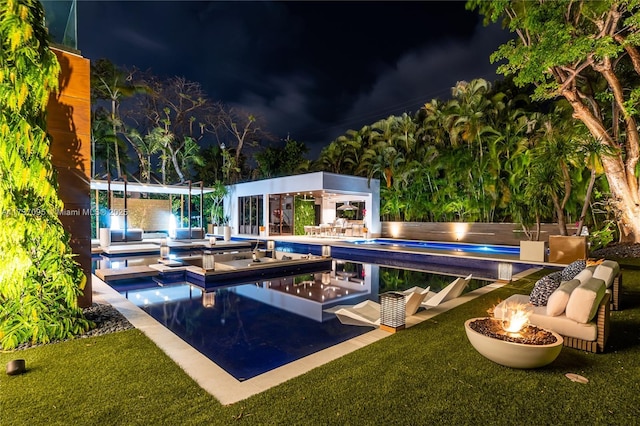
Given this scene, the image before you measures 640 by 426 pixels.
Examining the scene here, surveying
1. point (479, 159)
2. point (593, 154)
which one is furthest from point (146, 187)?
point (593, 154)

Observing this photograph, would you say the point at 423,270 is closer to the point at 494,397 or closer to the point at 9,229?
the point at 494,397

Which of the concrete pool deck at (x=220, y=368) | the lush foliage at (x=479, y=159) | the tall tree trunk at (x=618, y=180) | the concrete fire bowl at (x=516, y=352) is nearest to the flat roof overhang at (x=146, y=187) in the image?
the lush foliage at (x=479, y=159)

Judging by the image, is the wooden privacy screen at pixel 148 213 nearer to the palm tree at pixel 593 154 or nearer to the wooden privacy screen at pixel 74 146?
the wooden privacy screen at pixel 74 146

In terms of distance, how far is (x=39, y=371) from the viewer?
10.2 feet

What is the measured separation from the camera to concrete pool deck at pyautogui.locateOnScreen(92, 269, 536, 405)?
2.84 m

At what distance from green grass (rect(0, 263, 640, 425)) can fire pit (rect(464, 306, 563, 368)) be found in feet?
0.45

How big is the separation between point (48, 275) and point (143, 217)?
1635cm

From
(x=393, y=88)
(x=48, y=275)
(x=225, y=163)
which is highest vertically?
(x=393, y=88)

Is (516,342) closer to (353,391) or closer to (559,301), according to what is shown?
(559,301)

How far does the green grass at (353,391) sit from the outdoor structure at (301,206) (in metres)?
13.6

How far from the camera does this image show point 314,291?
289 inches

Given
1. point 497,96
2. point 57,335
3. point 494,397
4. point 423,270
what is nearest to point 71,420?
point 57,335

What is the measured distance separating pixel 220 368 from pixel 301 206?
1796 centimetres

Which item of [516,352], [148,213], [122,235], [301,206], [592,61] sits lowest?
[516,352]
